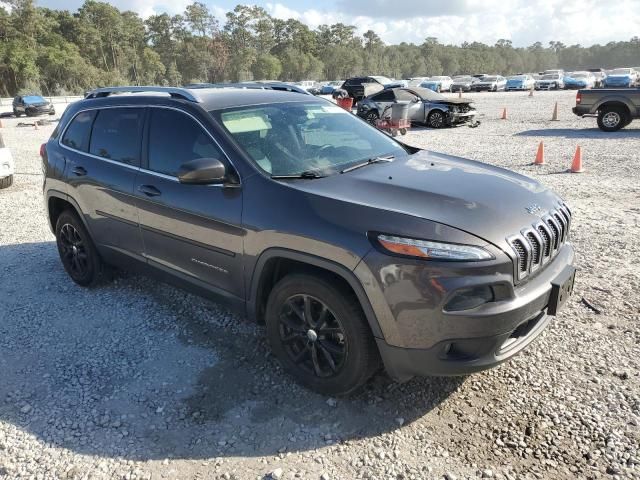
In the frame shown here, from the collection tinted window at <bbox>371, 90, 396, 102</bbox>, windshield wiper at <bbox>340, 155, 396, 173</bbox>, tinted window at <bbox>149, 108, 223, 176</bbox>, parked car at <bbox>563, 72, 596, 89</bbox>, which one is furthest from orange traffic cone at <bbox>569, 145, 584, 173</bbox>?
parked car at <bbox>563, 72, 596, 89</bbox>

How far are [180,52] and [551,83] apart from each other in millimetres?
67974

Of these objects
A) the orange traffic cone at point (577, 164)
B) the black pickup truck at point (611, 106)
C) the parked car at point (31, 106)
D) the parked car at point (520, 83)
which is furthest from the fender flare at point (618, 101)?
the parked car at point (520, 83)

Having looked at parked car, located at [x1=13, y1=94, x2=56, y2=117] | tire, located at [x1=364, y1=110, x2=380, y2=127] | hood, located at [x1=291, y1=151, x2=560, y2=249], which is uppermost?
hood, located at [x1=291, y1=151, x2=560, y2=249]

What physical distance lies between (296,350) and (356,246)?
0.98m

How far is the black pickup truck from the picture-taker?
1424cm

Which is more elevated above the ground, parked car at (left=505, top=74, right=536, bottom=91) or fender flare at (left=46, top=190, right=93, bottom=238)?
parked car at (left=505, top=74, right=536, bottom=91)

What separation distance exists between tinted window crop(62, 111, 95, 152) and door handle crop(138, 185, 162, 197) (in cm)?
111

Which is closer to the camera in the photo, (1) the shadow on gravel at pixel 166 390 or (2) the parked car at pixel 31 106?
(1) the shadow on gravel at pixel 166 390

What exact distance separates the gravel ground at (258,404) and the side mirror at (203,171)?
4.38 feet

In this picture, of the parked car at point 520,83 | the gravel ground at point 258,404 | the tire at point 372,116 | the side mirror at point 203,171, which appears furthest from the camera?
the parked car at point 520,83

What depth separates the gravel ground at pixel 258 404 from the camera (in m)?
2.65

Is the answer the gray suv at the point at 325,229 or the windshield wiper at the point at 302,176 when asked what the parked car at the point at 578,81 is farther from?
the windshield wiper at the point at 302,176

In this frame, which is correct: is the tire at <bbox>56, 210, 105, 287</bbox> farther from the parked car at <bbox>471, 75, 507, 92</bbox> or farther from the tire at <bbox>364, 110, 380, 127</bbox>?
the parked car at <bbox>471, 75, 507, 92</bbox>

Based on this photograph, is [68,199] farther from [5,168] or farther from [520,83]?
[520,83]
